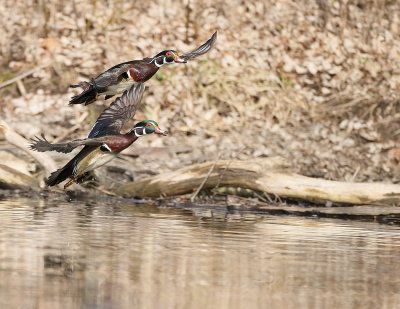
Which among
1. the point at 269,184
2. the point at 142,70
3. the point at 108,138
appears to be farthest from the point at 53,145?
the point at 269,184

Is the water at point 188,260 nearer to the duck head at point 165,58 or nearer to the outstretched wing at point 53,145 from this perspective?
Answer: the outstretched wing at point 53,145

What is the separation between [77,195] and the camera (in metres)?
16.0

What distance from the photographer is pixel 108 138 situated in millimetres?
12094

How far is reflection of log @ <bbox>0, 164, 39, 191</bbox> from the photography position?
15.8 m

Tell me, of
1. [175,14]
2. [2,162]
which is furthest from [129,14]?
[2,162]

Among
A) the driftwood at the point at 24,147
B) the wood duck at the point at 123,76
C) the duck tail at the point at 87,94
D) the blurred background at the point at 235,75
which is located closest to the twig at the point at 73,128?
the blurred background at the point at 235,75

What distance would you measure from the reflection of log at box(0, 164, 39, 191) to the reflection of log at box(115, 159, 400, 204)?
179cm

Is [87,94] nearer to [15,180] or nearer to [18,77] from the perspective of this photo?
[15,180]

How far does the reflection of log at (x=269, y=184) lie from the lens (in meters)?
14.8

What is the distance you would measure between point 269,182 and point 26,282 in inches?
297

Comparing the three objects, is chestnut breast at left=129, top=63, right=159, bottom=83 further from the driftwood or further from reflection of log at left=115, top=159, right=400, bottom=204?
the driftwood

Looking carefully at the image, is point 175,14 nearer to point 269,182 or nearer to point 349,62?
point 349,62

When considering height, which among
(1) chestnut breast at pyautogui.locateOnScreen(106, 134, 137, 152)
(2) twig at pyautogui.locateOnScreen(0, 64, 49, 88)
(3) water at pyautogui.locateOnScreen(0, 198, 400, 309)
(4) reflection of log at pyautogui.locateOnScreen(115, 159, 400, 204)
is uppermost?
(2) twig at pyautogui.locateOnScreen(0, 64, 49, 88)

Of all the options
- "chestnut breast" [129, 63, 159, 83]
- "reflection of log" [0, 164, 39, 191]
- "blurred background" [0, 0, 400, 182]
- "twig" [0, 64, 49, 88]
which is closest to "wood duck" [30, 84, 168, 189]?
"chestnut breast" [129, 63, 159, 83]
